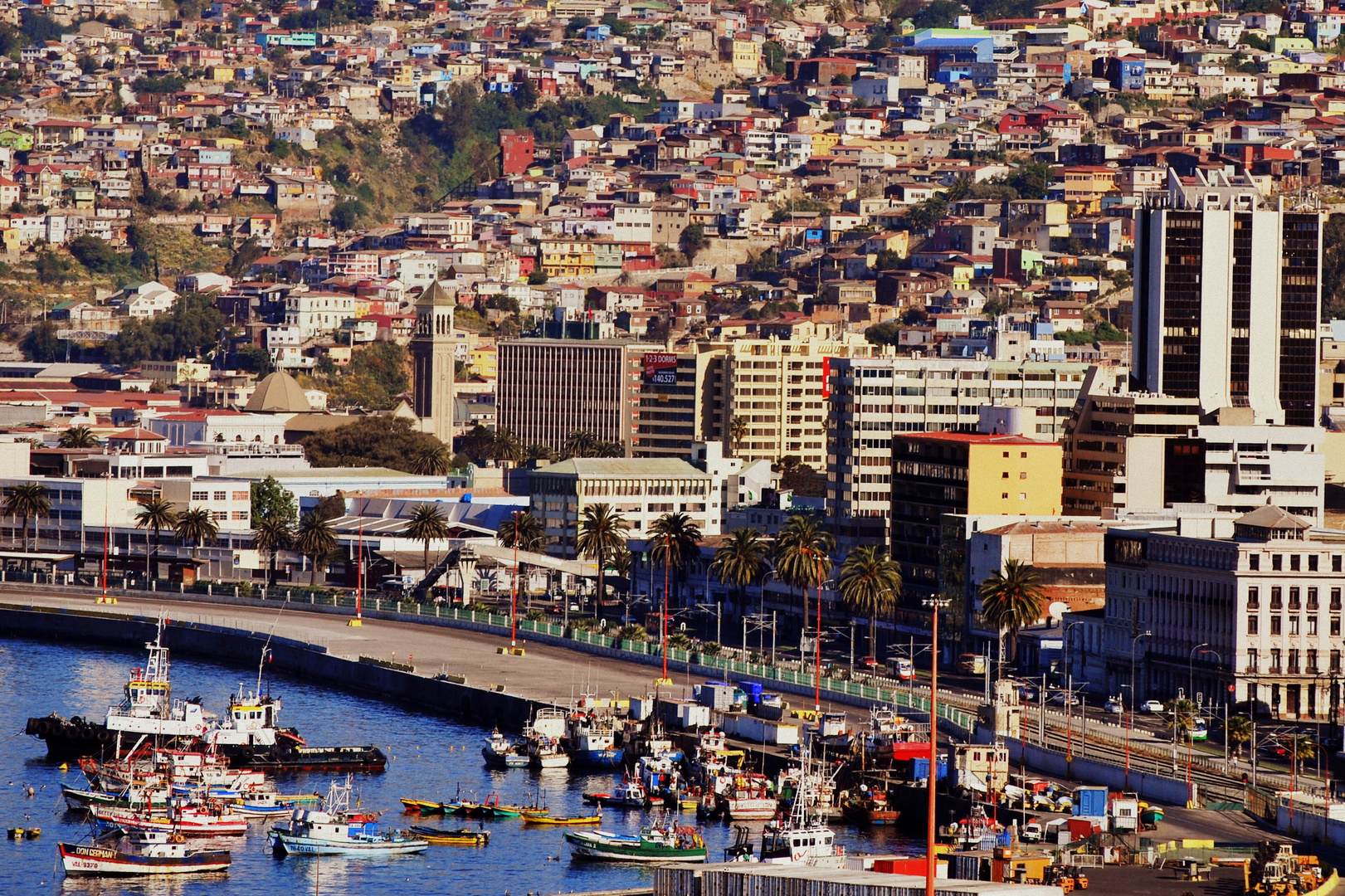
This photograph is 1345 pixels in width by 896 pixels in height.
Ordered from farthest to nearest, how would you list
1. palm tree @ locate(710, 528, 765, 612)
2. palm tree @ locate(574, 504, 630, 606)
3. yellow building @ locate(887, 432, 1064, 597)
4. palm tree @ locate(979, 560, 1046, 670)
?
palm tree @ locate(574, 504, 630, 606) → palm tree @ locate(710, 528, 765, 612) → yellow building @ locate(887, 432, 1064, 597) → palm tree @ locate(979, 560, 1046, 670)

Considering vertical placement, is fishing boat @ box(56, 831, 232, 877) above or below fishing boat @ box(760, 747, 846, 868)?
below

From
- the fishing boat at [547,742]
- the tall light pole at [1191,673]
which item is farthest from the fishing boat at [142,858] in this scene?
the tall light pole at [1191,673]

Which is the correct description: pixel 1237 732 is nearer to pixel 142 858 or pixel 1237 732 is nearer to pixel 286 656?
pixel 142 858

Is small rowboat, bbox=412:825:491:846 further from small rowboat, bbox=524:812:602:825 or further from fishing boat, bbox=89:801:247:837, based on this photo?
fishing boat, bbox=89:801:247:837

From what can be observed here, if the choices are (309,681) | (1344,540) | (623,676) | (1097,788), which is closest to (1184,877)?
(1097,788)

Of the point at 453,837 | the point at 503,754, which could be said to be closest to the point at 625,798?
the point at 453,837

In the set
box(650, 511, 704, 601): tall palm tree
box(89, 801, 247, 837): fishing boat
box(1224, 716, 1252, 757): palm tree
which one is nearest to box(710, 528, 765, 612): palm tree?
box(650, 511, 704, 601): tall palm tree
